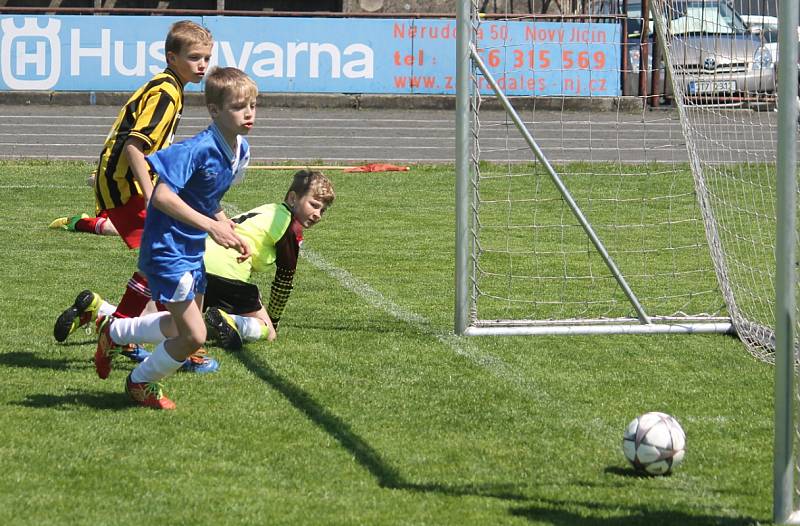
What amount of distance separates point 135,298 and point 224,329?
57 cm

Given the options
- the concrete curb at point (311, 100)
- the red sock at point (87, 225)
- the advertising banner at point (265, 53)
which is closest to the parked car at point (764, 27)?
the red sock at point (87, 225)

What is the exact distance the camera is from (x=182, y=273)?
5195 mm

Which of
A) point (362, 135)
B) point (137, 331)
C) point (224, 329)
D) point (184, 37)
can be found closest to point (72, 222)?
point (224, 329)

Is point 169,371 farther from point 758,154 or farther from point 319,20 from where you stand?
point 319,20

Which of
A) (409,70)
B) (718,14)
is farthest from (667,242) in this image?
(409,70)

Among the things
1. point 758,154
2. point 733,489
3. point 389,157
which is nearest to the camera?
point 733,489

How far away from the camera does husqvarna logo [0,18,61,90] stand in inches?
959

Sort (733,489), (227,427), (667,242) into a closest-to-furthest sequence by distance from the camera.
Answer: (733,489), (227,427), (667,242)

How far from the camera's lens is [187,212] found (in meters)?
4.98

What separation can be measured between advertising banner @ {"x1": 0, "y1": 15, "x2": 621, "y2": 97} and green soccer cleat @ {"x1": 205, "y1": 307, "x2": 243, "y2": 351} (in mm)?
17899

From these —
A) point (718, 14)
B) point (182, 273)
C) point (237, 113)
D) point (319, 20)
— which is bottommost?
point (182, 273)

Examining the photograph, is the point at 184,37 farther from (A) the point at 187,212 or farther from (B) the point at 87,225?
(B) the point at 87,225

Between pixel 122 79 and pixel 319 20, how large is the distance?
414 cm

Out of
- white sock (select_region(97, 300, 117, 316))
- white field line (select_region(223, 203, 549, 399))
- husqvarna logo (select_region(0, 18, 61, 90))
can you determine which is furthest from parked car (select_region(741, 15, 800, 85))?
husqvarna logo (select_region(0, 18, 61, 90))
